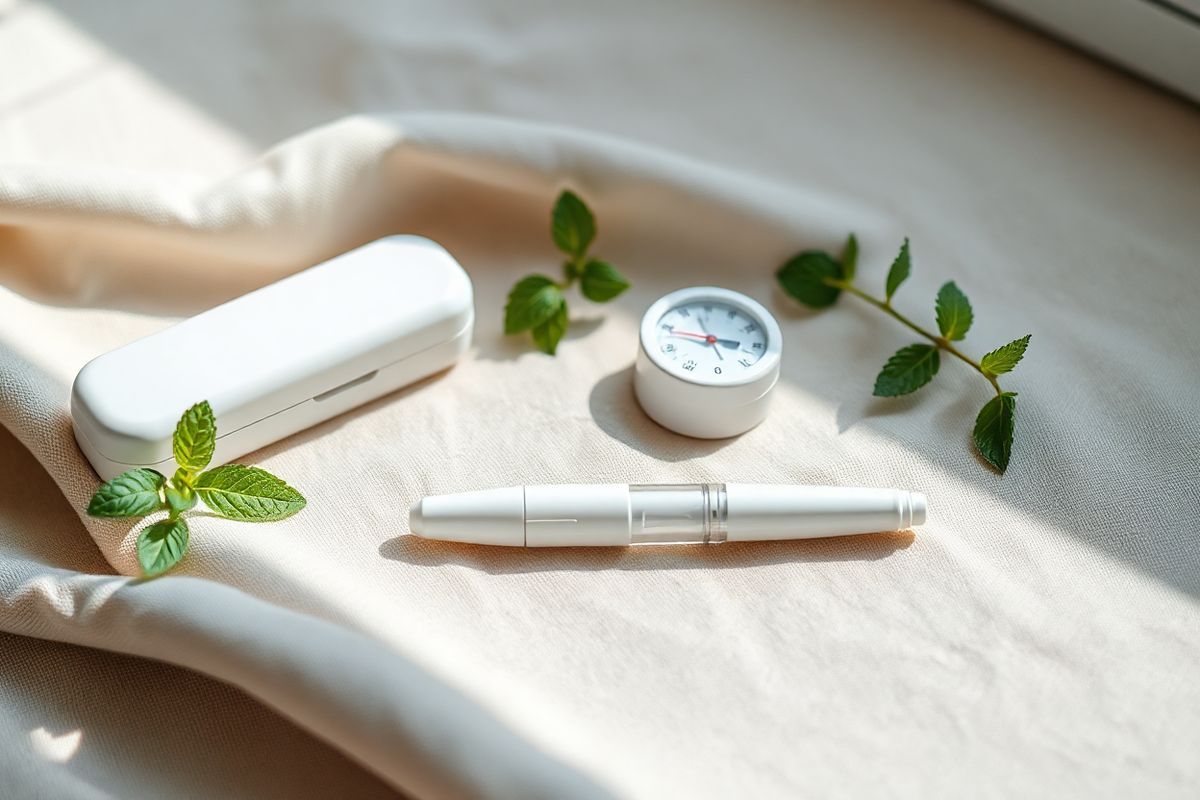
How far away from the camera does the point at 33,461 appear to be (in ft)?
3.16

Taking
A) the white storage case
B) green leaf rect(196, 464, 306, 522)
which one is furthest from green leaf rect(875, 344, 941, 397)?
green leaf rect(196, 464, 306, 522)

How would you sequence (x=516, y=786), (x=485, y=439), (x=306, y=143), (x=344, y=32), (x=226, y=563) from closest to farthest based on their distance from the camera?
(x=516, y=786) → (x=226, y=563) → (x=485, y=439) → (x=306, y=143) → (x=344, y=32)

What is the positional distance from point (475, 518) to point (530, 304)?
0.81 feet

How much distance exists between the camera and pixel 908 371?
1001 millimetres

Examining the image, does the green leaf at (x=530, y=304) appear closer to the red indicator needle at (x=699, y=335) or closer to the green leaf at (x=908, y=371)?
the red indicator needle at (x=699, y=335)

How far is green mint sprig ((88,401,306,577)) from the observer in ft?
2.76

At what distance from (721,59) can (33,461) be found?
838 mm

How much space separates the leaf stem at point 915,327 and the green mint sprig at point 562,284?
0.21m

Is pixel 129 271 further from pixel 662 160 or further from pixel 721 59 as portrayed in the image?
pixel 721 59

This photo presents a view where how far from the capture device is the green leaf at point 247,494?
88 centimetres

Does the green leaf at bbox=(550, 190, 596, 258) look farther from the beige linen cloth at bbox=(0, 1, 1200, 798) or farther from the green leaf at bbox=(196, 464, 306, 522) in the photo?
the green leaf at bbox=(196, 464, 306, 522)

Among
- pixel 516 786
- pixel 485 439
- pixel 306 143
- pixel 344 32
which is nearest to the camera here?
pixel 516 786

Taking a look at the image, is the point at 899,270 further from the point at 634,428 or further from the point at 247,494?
the point at 247,494

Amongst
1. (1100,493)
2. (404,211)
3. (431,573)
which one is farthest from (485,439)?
(1100,493)
